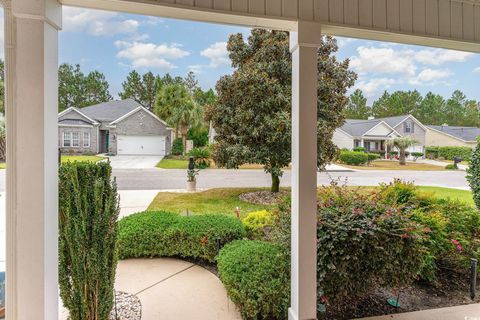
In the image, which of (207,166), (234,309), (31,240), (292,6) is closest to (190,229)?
(207,166)

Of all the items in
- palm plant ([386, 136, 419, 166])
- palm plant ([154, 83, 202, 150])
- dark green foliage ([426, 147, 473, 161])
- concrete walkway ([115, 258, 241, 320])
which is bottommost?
concrete walkway ([115, 258, 241, 320])

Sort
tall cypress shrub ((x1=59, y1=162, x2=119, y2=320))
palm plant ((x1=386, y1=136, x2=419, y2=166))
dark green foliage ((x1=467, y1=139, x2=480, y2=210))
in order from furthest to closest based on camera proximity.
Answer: dark green foliage ((x1=467, y1=139, x2=480, y2=210)) < palm plant ((x1=386, y1=136, x2=419, y2=166)) < tall cypress shrub ((x1=59, y1=162, x2=119, y2=320))

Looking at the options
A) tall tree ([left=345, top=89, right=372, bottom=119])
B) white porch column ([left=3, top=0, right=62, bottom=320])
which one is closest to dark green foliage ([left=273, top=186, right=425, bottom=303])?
tall tree ([left=345, top=89, right=372, bottom=119])

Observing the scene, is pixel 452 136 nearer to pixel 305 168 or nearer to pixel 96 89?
pixel 305 168

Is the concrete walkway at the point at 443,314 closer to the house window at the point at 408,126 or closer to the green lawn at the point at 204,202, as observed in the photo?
the green lawn at the point at 204,202

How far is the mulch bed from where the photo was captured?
311cm

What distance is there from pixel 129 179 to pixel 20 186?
39.8 inches

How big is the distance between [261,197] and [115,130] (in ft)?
5.36

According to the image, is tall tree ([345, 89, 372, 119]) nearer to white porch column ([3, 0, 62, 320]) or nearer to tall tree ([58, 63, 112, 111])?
tall tree ([58, 63, 112, 111])

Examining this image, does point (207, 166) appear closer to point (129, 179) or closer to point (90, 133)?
point (129, 179)

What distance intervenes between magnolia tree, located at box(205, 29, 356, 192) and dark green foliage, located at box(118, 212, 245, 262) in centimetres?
105

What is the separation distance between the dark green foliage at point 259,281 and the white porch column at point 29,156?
1.28 m

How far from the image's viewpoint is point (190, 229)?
3.08 metres

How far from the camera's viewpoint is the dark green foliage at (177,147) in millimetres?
2571
